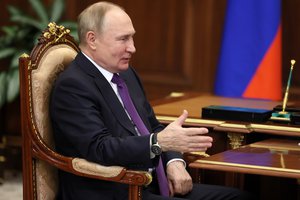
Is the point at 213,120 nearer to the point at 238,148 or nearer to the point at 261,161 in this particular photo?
the point at 238,148

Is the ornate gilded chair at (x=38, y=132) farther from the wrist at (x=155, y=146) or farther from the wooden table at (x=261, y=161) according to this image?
the wooden table at (x=261, y=161)

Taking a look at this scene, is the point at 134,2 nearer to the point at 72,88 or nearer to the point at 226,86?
the point at 226,86

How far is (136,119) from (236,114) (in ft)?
2.40

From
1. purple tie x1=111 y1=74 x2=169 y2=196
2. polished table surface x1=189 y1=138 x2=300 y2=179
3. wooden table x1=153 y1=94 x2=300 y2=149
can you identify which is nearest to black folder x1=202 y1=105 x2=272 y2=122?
wooden table x1=153 y1=94 x2=300 y2=149

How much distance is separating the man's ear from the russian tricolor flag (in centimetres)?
180

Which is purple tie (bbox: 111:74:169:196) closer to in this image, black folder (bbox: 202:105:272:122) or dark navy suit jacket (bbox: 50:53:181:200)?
dark navy suit jacket (bbox: 50:53:181:200)

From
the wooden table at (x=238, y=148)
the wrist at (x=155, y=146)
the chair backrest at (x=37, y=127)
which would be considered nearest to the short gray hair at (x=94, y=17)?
the chair backrest at (x=37, y=127)

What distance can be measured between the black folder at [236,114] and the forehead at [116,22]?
2.66 feet

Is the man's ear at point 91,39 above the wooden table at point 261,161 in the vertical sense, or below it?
above

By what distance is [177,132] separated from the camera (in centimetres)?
261

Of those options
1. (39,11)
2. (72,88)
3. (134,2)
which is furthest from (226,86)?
(72,88)

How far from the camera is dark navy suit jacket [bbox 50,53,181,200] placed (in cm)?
265

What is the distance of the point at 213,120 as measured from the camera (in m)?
3.50

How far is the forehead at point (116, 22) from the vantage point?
2859 millimetres
